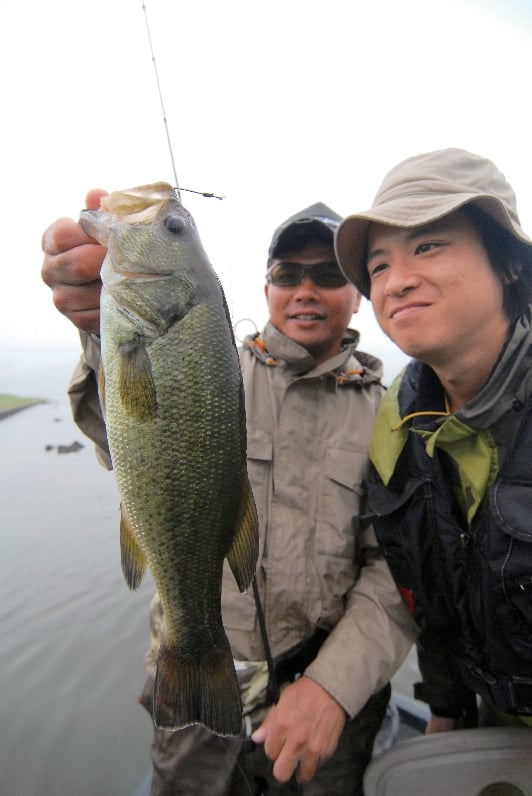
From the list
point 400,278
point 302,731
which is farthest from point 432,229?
point 302,731

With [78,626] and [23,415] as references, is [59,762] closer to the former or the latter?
[78,626]

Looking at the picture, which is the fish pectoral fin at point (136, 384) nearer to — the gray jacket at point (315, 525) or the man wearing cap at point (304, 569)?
the man wearing cap at point (304, 569)

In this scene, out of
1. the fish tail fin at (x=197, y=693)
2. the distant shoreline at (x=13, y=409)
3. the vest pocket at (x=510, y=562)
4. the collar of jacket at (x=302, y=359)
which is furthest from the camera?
the distant shoreline at (x=13, y=409)

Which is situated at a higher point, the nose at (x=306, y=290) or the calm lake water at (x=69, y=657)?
the nose at (x=306, y=290)

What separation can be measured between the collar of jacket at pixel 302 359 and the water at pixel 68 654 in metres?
3.48

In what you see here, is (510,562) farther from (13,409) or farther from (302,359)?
(13,409)

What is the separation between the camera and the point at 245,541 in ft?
5.26

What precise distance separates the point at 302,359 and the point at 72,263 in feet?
4.46

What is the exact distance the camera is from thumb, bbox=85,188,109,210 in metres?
1.62

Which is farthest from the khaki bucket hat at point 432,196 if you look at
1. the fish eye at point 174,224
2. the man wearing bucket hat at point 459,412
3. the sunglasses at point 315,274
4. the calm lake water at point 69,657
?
the calm lake water at point 69,657

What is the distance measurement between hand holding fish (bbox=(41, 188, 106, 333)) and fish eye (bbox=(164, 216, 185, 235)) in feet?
0.78

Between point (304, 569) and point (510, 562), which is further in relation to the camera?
point (304, 569)

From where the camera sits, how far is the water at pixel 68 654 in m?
3.67

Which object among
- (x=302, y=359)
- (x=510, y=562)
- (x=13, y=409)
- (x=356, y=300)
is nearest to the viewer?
(x=510, y=562)
